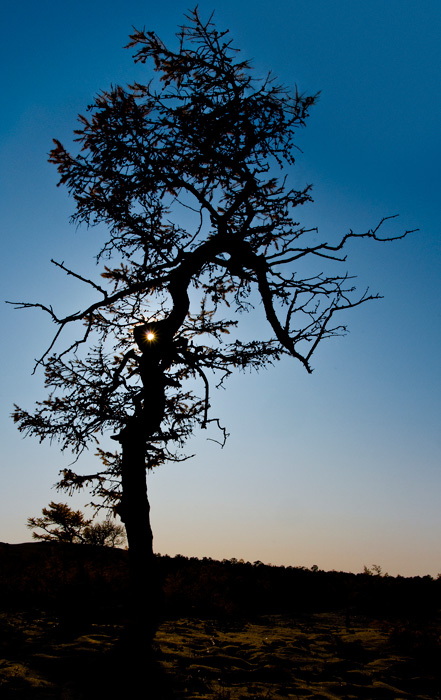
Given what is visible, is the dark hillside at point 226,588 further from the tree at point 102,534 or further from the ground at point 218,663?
the tree at point 102,534

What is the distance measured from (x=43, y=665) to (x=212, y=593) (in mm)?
5958

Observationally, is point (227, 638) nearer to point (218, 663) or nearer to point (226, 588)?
point (218, 663)

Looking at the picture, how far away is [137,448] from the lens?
283 inches

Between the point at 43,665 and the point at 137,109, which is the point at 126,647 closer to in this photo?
the point at 43,665

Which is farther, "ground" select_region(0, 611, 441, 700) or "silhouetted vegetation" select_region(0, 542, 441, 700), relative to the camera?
"silhouetted vegetation" select_region(0, 542, 441, 700)

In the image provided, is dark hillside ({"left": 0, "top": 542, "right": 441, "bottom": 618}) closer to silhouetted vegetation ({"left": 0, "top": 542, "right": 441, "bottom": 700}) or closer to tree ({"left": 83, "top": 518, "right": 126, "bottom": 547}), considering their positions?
silhouetted vegetation ({"left": 0, "top": 542, "right": 441, "bottom": 700})

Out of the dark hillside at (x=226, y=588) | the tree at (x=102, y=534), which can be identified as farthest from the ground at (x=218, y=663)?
the tree at (x=102, y=534)

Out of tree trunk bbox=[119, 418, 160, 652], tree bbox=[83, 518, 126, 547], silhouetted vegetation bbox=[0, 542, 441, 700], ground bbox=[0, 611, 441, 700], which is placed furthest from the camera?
tree bbox=[83, 518, 126, 547]

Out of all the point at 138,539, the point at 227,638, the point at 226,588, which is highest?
the point at 138,539

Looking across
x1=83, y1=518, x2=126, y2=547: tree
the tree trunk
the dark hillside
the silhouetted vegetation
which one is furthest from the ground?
x1=83, y1=518, x2=126, y2=547: tree

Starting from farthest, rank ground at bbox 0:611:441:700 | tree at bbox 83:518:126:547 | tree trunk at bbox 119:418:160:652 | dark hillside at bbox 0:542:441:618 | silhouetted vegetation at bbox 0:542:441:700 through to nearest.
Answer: tree at bbox 83:518:126:547
dark hillside at bbox 0:542:441:618
tree trunk at bbox 119:418:160:652
silhouetted vegetation at bbox 0:542:441:700
ground at bbox 0:611:441:700

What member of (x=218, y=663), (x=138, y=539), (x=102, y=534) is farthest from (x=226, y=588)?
(x=102, y=534)

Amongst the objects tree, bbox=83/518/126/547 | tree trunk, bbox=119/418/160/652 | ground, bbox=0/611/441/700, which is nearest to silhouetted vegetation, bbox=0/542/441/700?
ground, bbox=0/611/441/700

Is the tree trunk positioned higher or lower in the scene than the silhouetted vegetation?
higher
